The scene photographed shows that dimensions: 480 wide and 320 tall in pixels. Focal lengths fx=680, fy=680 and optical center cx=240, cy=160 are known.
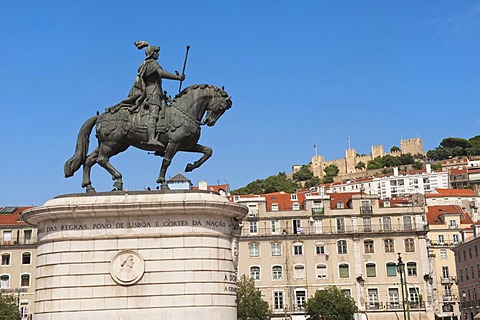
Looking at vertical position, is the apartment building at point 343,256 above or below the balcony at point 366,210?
below

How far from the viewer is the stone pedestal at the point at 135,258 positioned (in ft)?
60.8

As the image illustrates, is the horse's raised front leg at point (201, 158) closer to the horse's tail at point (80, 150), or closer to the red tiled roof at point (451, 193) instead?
the horse's tail at point (80, 150)

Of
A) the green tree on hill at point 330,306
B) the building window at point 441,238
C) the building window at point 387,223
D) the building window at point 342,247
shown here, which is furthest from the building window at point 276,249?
the building window at point 441,238

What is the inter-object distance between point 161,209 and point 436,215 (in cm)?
6988

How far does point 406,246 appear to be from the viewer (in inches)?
2470

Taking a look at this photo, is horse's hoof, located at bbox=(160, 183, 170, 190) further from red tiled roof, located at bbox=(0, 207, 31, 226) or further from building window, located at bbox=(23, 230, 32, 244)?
red tiled roof, located at bbox=(0, 207, 31, 226)

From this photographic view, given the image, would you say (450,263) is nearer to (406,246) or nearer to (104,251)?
(406,246)

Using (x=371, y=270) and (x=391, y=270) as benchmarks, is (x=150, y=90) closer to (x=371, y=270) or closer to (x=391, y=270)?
(x=371, y=270)

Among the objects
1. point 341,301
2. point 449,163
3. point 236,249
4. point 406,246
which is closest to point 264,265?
point 341,301

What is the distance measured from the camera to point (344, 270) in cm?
6275

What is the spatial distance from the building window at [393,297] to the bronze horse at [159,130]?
148 feet

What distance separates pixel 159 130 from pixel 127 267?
13.8ft

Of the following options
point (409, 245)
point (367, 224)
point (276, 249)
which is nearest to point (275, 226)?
point (276, 249)

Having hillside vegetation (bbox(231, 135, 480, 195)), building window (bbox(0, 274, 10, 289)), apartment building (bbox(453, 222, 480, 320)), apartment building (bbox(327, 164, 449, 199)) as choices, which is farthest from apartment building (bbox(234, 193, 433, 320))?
hillside vegetation (bbox(231, 135, 480, 195))
